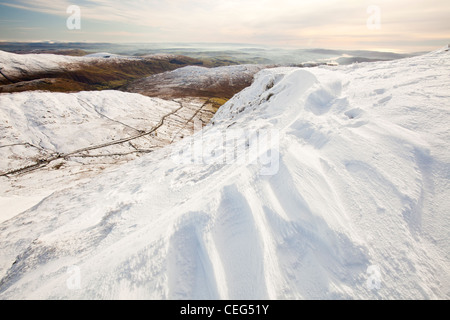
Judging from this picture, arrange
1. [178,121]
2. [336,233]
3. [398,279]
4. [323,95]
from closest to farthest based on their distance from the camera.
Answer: [398,279] → [336,233] → [323,95] → [178,121]

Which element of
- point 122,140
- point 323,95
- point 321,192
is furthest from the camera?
point 122,140

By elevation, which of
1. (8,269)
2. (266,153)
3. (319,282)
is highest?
(266,153)

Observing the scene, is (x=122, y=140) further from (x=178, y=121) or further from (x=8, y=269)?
(x=8, y=269)

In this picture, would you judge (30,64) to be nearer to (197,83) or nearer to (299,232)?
(197,83)

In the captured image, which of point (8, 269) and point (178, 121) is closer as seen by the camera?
point (8, 269)

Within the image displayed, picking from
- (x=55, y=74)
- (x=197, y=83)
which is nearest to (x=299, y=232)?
(x=197, y=83)

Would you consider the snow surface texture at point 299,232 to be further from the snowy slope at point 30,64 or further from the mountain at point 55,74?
the snowy slope at point 30,64

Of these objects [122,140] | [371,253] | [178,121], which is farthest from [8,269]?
[178,121]

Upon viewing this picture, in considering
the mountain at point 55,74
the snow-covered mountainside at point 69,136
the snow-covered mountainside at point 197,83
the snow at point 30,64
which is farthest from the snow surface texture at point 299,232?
the snow at point 30,64
